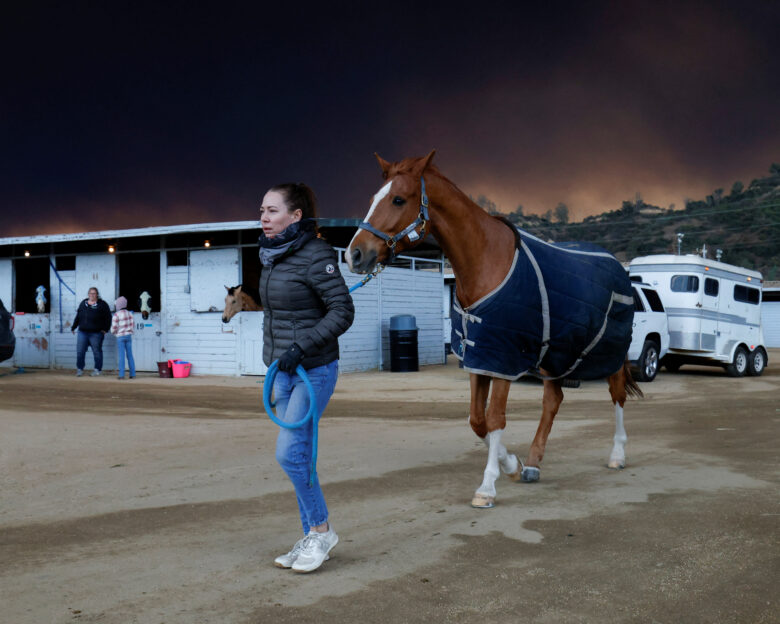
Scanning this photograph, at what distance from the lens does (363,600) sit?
11.0 ft

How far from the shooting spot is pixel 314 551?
12.4ft

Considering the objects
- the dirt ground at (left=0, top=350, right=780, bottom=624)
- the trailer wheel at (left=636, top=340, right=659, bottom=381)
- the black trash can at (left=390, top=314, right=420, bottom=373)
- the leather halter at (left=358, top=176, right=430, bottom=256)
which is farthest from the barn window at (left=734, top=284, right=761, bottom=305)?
the leather halter at (left=358, top=176, right=430, bottom=256)

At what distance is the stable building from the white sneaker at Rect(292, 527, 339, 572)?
1267cm

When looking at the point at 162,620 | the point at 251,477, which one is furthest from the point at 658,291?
the point at 162,620

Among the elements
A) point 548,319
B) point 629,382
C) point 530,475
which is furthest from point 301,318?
point 629,382

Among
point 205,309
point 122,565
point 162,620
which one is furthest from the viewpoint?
point 205,309

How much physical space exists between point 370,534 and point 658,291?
45.3 ft

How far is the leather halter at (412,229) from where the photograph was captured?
15.7 ft

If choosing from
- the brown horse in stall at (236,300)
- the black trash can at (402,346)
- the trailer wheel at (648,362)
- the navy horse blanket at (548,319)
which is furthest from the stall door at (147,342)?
the navy horse blanket at (548,319)

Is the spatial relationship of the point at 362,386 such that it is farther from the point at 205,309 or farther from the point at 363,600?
the point at 363,600

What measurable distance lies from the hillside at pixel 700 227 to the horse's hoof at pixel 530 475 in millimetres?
59842

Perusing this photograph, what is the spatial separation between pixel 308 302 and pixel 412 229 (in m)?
1.42

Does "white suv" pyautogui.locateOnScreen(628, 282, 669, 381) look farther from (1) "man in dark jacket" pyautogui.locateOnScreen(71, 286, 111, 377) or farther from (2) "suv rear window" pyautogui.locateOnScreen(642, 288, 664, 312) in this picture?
(1) "man in dark jacket" pyautogui.locateOnScreen(71, 286, 111, 377)

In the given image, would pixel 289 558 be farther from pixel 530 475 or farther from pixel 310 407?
pixel 530 475
